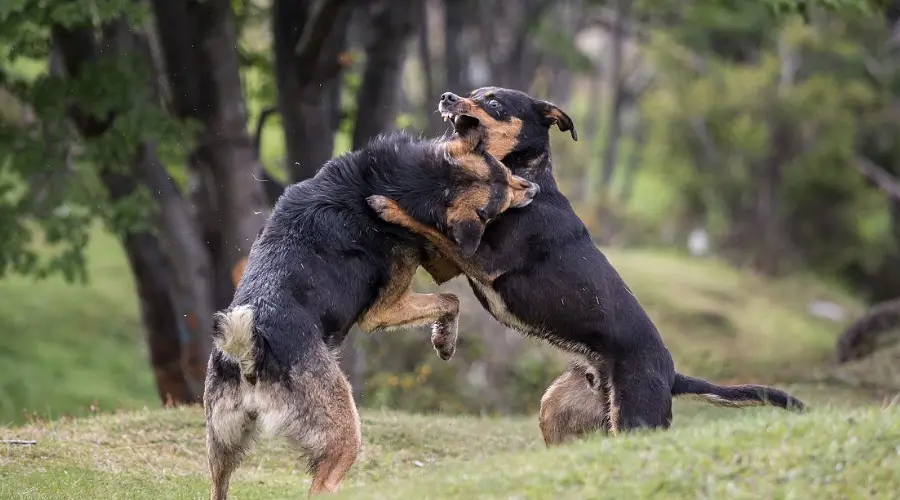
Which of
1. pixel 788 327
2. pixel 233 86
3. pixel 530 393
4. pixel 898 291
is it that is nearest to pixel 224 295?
pixel 233 86

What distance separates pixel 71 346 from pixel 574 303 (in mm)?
16913

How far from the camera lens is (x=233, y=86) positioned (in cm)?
1296

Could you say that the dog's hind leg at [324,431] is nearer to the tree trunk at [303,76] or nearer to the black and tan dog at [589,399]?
the black and tan dog at [589,399]

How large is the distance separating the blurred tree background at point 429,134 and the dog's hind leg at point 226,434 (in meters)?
4.46

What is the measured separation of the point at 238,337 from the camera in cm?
631

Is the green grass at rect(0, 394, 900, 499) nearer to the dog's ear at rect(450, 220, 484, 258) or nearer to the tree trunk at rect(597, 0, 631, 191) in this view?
the dog's ear at rect(450, 220, 484, 258)

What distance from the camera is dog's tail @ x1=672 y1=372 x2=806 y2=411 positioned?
25.0 ft

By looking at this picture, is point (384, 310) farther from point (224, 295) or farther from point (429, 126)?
point (429, 126)

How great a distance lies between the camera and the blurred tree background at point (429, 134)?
13062mm

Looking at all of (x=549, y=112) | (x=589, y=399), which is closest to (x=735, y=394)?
(x=589, y=399)

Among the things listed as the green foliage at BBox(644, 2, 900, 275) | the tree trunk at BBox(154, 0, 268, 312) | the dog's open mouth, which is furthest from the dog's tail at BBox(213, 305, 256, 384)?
the green foliage at BBox(644, 2, 900, 275)

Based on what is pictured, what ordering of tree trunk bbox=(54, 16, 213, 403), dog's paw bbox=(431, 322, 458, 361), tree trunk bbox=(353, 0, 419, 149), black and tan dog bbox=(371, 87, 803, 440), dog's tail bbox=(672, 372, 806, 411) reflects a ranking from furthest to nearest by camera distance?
tree trunk bbox=(353, 0, 419, 149) → tree trunk bbox=(54, 16, 213, 403) → dog's paw bbox=(431, 322, 458, 361) → dog's tail bbox=(672, 372, 806, 411) → black and tan dog bbox=(371, 87, 803, 440)

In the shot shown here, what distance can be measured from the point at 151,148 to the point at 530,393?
7461mm

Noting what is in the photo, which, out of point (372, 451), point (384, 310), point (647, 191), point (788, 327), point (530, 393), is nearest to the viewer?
point (384, 310)
